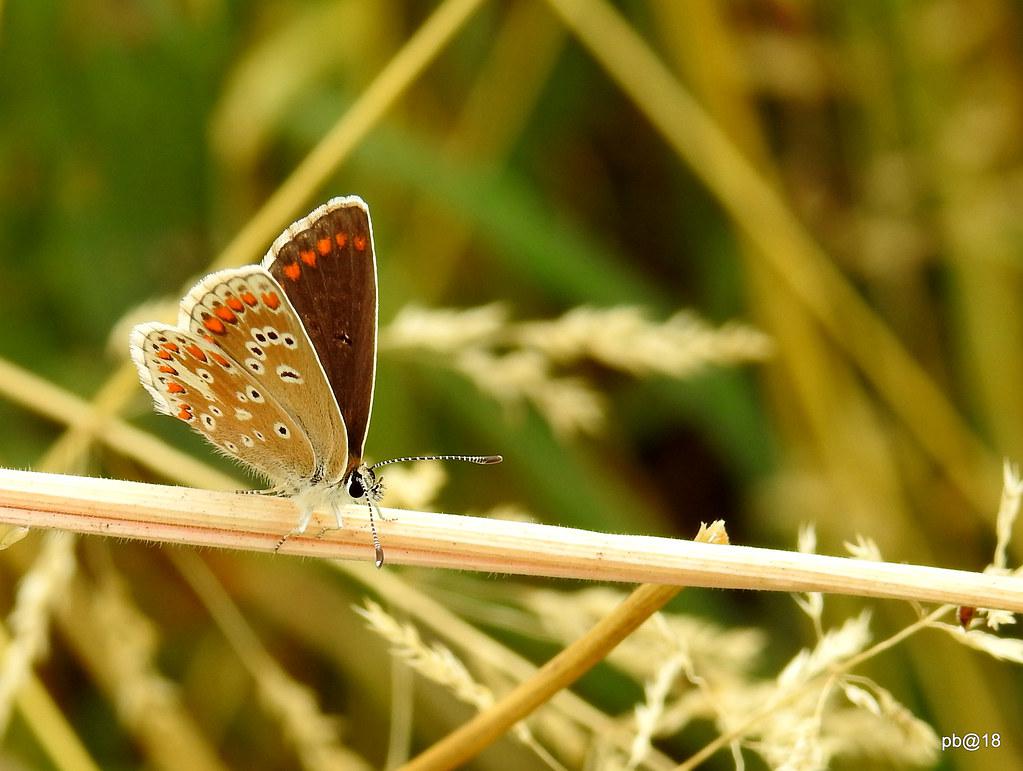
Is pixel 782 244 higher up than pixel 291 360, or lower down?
higher up

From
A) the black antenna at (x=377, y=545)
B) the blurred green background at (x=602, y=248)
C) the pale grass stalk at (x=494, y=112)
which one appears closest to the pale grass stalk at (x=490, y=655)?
the black antenna at (x=377, y=545)

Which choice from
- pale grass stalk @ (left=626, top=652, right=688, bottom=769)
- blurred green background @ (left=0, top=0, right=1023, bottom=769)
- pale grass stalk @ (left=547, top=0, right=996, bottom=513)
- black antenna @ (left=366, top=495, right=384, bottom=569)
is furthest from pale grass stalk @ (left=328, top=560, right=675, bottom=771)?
pale grass stalk @ (left=547, top=0, right=996, bottom=513)

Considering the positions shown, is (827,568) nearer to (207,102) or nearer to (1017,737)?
(1017,737)

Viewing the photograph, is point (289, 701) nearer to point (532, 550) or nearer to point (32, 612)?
point (32, 612)

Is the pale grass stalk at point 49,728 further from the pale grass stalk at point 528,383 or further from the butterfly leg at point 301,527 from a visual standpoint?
the pale grass stalk at point 528,383

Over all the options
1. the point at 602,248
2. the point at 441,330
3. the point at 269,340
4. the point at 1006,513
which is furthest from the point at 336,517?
the point at 602,248

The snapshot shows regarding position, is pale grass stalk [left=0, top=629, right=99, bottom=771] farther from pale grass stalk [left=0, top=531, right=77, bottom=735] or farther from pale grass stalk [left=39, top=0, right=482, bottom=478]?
pale grass stalk [left=39, top=0, right=482, bottom=478]
